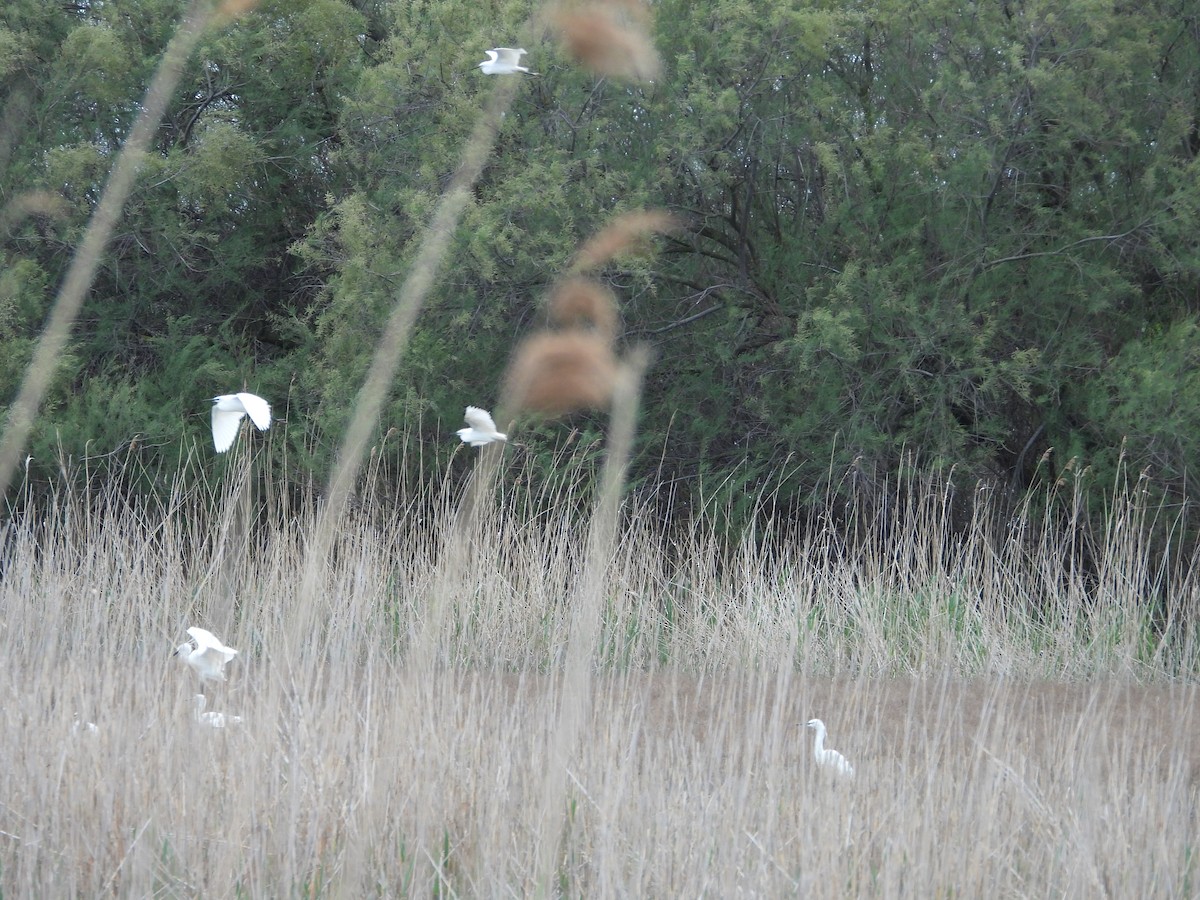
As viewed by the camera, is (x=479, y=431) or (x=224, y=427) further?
(x=479, y=431)

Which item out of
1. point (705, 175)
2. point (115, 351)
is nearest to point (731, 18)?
point (705, 175)

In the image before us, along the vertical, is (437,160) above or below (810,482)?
above

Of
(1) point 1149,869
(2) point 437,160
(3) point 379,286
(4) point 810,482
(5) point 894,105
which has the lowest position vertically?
(4) point 810,482

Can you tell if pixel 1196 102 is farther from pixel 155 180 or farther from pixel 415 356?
pixel 155 180

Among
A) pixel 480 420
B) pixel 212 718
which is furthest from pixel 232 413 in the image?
pixel 480 420

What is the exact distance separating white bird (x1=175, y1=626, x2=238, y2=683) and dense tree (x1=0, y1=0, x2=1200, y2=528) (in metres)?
4.25

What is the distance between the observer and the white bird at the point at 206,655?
3611mm

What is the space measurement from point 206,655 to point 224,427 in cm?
68

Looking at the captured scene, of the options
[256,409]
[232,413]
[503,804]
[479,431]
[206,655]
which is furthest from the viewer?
[479,431]

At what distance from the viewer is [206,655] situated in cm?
369

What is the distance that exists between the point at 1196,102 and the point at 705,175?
319cm

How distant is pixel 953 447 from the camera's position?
830 cm

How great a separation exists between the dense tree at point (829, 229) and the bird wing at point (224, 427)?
4.35 metres

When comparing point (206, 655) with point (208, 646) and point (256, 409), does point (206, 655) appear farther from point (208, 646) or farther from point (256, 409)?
point (256, 409)
